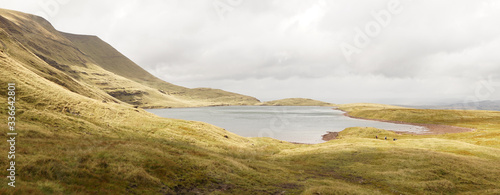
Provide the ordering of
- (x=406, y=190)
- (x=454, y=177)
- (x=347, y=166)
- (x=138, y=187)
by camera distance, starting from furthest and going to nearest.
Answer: (x=347, y=166)
(x=454, y=177)
(x=406, y=190)
(x=138, y=187)

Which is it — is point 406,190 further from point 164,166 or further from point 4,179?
point 4,179

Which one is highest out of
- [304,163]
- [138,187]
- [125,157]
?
[125,157]

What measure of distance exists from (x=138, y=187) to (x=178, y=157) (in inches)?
380

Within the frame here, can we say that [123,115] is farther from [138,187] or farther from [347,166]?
[347,166]

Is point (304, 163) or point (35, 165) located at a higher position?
point (35, 165)

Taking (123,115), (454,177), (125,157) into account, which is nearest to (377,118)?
(454,177)

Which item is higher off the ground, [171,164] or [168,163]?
[168,163]

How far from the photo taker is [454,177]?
101 ft

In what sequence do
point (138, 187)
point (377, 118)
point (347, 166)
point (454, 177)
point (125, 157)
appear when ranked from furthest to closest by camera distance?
1. point (377, 118)
2. point (347, 166)
3. point (454, 177)
4. point (125, 157)
5. point (138, 187)

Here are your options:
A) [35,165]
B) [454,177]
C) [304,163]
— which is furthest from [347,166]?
[35,165]

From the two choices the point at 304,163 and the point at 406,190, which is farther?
the point at 304,163

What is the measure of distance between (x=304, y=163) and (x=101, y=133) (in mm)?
39207

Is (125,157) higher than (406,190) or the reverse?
higher

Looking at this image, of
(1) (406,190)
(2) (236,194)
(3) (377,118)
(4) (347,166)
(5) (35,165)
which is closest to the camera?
(5) (35,165)
